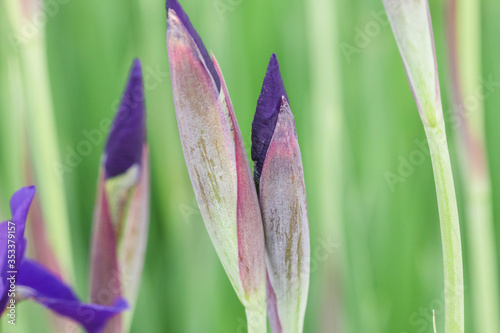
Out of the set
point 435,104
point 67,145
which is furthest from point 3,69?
point 435,104

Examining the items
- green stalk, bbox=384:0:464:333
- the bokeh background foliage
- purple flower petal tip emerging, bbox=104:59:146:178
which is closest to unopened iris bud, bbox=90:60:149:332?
purple flower petal tip emerging, bbox=104:59:146:178

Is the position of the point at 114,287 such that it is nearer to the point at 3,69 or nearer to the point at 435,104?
the point at 435,104

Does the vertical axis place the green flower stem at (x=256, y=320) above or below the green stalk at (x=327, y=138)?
below

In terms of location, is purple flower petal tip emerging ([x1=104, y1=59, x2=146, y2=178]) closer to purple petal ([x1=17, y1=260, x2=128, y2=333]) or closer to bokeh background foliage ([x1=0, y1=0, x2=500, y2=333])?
purple petal ([x1=17, y1=260, x2=128, y2=333])

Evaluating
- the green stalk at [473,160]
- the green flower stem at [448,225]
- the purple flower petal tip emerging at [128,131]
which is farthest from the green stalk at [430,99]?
the green stalk at [473,160]

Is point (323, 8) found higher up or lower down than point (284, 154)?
higher up

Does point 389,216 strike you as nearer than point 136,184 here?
No

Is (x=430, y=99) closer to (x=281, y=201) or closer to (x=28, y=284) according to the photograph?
(x=281, y=201)

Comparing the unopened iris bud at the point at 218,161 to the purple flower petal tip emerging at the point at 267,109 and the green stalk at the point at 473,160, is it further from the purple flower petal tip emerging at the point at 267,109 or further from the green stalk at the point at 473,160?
the green stalk at the point at 473,160

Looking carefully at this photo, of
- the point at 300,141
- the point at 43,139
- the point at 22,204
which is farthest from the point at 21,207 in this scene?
the point at 300,141
